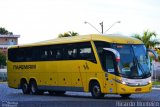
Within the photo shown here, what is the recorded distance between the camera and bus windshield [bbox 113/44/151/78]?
2597 centimetres

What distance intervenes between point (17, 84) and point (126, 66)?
421 inches

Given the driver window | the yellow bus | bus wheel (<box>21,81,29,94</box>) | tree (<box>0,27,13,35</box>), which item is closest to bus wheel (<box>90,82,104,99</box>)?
the yellow bus

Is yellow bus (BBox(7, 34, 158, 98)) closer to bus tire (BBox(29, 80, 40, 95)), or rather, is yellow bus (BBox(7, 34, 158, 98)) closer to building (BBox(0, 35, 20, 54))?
bus tire (BBox(29, 80, 40, 95))

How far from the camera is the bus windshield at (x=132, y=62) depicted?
25969 mm

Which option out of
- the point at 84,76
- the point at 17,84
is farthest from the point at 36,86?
the point at 84,76

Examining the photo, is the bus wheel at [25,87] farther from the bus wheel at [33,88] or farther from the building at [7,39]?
the building at [7,39]

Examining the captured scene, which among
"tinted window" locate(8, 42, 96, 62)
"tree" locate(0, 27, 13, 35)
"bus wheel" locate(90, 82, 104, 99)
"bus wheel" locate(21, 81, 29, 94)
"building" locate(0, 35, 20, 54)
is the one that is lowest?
"bus wheel" locate(21, 81, 29, 94)

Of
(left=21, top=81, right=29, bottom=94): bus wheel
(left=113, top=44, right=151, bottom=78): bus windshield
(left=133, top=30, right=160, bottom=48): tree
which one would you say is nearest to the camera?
(left=113, top=44, right=151, bottom=78): bus windshield

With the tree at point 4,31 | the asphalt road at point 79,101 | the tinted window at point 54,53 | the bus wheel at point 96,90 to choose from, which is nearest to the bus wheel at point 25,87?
the tinted window at point 54,53

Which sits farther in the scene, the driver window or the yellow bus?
the driver window

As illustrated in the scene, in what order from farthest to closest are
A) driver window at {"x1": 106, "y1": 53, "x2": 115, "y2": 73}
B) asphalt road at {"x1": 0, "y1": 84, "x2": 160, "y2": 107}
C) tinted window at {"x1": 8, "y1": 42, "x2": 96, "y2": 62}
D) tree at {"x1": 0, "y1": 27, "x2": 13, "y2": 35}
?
1. tree at {"x1": 0, "y1": 27, "x2": 13, "y2": 35}
2. tinted window at {"x1": 8, "y1": 42, "x2": 96, "y2": 62}
3. driver window at {"x1": 106, "y1": 53, "x2": 115, "y2": 73}
4. asphalt road at {"x1": 0, "y1": 84, "x2": 160, "y2": 107}

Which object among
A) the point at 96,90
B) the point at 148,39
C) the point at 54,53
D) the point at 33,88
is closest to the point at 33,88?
the point at 33,88

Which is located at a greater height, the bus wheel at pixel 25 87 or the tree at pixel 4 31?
the tree at pixel 4 31

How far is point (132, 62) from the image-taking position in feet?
86.0
